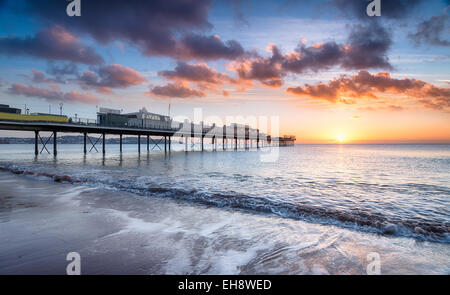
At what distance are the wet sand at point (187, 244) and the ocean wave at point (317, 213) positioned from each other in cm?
61

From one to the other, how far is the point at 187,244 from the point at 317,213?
494 centimetres

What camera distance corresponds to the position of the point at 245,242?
4961 millimetres

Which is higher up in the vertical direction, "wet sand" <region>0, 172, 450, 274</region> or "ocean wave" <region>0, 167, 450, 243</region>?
"wet sand" <region>0, 172, 450, 274</region>

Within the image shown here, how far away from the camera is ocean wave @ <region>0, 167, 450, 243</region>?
606cm

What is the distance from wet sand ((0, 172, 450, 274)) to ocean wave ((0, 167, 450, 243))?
2.01ft

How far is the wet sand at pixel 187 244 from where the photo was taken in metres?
3.79

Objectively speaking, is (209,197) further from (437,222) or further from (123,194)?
(437,222)
